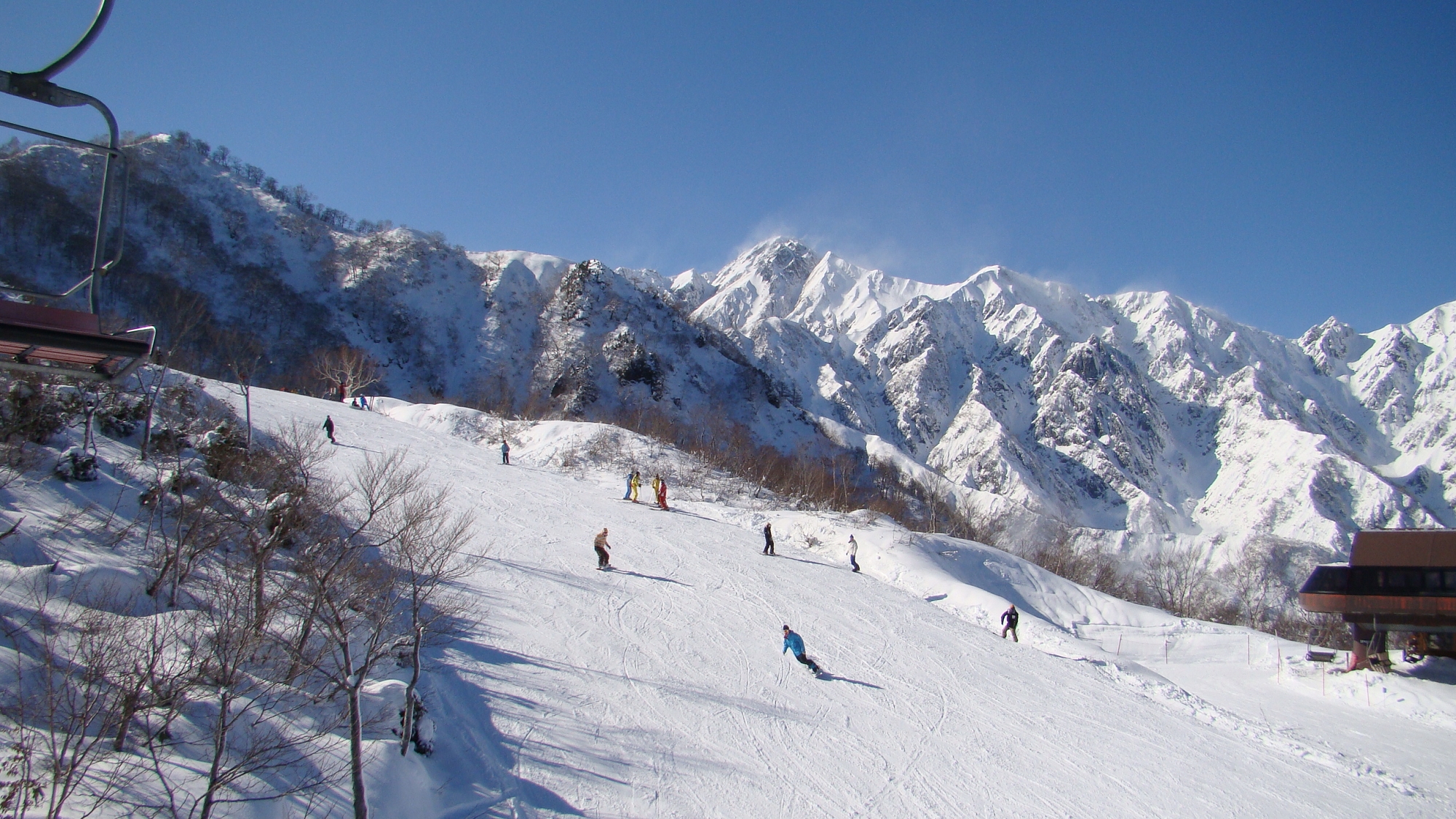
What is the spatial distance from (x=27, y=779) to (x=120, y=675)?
3.04ft

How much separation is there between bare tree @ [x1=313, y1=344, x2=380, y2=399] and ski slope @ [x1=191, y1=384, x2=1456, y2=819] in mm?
31095

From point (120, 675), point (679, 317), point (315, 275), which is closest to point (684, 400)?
point (679, 317)

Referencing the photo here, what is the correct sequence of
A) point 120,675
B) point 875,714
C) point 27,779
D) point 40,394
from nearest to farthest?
point 27,779, point 120,675, point 875,714, point 40,394

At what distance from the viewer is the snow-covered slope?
38.8 ft

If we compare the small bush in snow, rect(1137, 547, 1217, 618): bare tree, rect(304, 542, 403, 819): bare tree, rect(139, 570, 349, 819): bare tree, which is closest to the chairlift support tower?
rect(139, 570, 349, 819): bare tree

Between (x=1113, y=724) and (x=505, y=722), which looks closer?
(x=505, y=722)

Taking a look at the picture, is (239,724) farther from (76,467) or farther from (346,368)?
(346,368)

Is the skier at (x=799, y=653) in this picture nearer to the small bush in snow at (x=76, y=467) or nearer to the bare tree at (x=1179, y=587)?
the small bush in snow at (x=76, y=467)

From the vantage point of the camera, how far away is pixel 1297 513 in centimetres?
18162

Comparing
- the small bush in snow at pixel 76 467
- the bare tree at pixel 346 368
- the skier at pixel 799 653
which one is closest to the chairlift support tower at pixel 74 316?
the skier at pixel 799 653

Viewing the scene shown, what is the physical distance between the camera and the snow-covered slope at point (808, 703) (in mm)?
11828

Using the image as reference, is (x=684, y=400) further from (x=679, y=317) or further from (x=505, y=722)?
(x=505, y=722)

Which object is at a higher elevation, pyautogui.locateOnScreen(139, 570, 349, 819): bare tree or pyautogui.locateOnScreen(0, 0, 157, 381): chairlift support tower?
pyautogui.locateOnScreen(0, 0, 157, 381): chairlift support tower

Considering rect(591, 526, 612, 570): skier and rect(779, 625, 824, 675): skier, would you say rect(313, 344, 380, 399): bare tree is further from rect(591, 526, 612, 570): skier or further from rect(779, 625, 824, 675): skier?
rect(779, 625, 824, 675): skier
